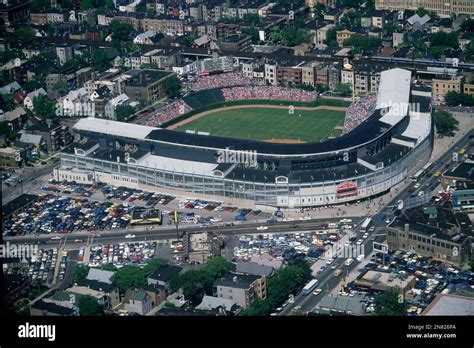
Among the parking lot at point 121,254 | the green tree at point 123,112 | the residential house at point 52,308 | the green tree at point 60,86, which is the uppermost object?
the green tree at point 60,86

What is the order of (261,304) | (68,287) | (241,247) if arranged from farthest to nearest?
(241,247) < (68,287) < (261,304)

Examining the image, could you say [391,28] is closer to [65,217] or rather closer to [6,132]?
[6,132]

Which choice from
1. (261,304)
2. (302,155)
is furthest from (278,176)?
(261,304)

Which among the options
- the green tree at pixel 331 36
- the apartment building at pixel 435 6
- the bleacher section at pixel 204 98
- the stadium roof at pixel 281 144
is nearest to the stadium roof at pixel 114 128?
the stadium roof at pixel 281 144

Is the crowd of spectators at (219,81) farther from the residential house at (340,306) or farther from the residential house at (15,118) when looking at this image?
the residential house at (340,306)

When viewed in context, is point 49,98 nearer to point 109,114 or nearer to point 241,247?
point 109,114

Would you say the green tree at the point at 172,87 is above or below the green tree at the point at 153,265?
above
